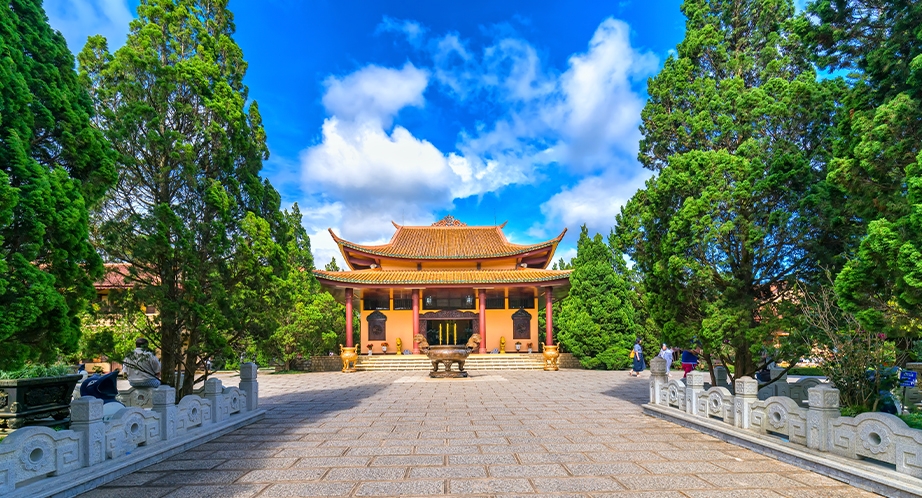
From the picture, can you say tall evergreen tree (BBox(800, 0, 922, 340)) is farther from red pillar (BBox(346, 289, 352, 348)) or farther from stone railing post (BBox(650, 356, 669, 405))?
red pillar (BBox(346, 289, 352, 348))

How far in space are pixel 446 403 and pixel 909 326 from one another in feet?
23.6

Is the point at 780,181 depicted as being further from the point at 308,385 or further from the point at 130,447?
the point at 308,385

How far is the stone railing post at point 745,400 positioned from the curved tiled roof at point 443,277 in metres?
15.2

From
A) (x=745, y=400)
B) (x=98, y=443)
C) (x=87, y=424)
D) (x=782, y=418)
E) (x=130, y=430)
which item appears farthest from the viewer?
(x=745, y=400)

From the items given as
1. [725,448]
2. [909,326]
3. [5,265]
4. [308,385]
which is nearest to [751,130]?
[909,326]

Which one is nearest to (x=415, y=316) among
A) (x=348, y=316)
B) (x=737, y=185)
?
(x=348, y=316)

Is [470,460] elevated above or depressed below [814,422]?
below

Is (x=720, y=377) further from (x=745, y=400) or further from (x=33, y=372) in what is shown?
(x=33, y=372)

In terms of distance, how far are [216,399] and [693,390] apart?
7.21 metres

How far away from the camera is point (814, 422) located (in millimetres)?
4680

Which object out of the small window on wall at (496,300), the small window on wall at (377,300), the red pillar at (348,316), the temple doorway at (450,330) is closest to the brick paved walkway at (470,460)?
the red pillar at (348,316)

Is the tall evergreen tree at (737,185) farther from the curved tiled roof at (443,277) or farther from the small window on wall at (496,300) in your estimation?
the small window on wall at (496,300)

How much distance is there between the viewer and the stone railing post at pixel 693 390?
22.3ft

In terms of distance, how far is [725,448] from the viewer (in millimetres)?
5352
